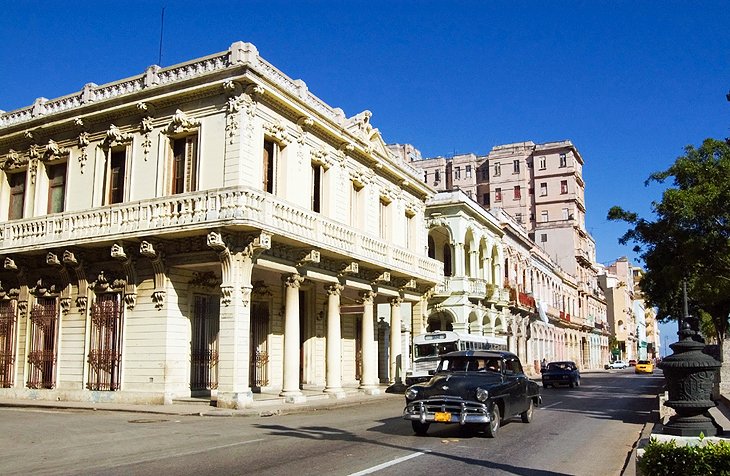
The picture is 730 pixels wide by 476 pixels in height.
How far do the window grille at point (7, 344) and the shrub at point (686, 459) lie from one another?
2387 cm

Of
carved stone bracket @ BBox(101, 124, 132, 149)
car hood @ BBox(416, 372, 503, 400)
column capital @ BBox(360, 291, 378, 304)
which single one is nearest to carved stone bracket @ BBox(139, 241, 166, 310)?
carved stone bracket @ BBox(101, 124, 132, 149)

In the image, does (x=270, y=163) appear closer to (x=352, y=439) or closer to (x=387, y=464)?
(x=352, y=439)

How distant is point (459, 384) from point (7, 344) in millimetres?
18979

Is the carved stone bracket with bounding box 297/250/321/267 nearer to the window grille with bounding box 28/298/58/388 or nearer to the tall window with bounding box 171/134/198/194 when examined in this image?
the tall window with bounding box 171/134/198/194

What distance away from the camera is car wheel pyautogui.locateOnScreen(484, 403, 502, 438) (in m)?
12.5

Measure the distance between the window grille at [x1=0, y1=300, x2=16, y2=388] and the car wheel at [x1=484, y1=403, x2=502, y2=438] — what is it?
62.5 feet

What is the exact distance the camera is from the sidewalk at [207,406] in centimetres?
1844

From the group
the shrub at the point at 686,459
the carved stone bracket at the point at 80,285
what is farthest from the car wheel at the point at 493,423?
the carved stone bracket at the point at 80,285

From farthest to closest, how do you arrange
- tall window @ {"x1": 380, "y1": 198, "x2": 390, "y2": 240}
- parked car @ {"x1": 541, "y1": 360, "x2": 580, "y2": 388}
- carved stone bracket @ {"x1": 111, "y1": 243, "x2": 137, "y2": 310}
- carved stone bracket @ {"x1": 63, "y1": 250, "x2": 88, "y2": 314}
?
parked car @ {"x1": 541, "y1": 360, "x2": 580, "y2": 388} < tall window @ {"x1": 380, "y1": 198, "x2": 390, "y2": 240} < carved stone bracket @ {"x1": 63, "y1": 250, "x2": 88, "y2": 314} < carved stone bracket @ {"x1": 111, "y1": 243, "x2": 137, "y2": 310}

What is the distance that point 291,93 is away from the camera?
23.2 metres

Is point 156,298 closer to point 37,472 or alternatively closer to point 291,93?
point 291,93

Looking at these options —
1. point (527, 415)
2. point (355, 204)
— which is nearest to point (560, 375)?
point (355, 204)

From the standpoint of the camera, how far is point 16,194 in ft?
88.6

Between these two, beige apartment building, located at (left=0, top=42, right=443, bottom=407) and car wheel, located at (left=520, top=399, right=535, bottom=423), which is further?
beige apartment building, located at (left=0, top=42, right=443, bottom=407)
